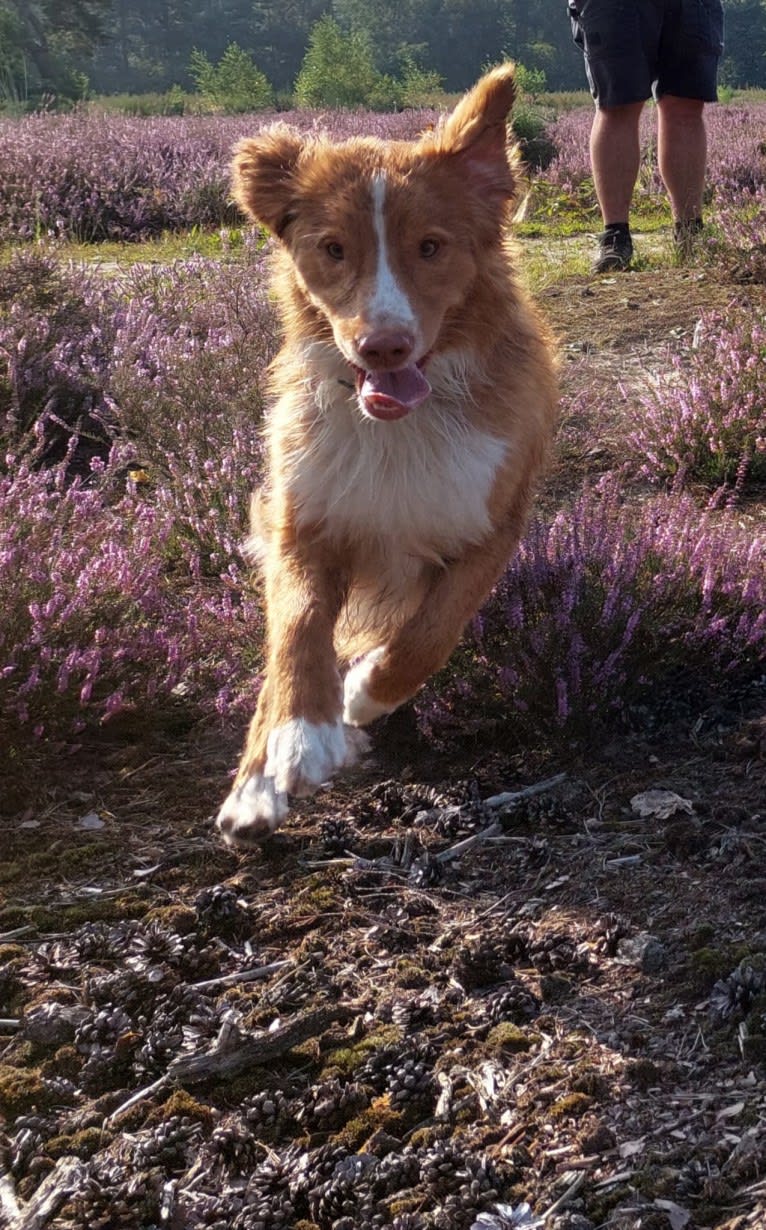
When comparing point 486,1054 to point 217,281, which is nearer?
point 486,1054

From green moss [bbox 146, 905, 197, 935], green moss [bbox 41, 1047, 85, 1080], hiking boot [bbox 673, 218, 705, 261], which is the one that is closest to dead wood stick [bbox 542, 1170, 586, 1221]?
green moss [bbox 41, 1047, 85, 1080]

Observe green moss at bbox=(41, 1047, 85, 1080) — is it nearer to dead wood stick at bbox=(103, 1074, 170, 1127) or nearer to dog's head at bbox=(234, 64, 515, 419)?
dead wood stick at bbox=(103, 1074, 170, 1127)

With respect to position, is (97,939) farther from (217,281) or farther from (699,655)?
(217,281)

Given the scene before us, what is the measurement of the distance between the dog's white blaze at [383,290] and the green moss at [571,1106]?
68.1 inches

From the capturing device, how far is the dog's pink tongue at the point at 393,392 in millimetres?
3078

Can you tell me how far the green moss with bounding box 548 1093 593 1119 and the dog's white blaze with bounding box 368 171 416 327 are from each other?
68.1 inches

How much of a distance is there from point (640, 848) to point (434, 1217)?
1.12 metres

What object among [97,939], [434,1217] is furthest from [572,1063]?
[97,939]

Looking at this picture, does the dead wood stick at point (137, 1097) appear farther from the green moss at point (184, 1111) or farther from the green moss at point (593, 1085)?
the green moss at point (593, 1085)

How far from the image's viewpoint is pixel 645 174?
11.8m

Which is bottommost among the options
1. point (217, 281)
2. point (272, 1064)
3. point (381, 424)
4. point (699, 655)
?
point (272, 1064)

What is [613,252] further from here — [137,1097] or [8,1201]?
[8,1201]

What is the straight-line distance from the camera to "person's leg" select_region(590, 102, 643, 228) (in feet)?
22.8

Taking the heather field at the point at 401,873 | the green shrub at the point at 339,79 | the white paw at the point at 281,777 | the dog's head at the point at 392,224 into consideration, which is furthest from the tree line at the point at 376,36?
the white paw at the point at 281,777
